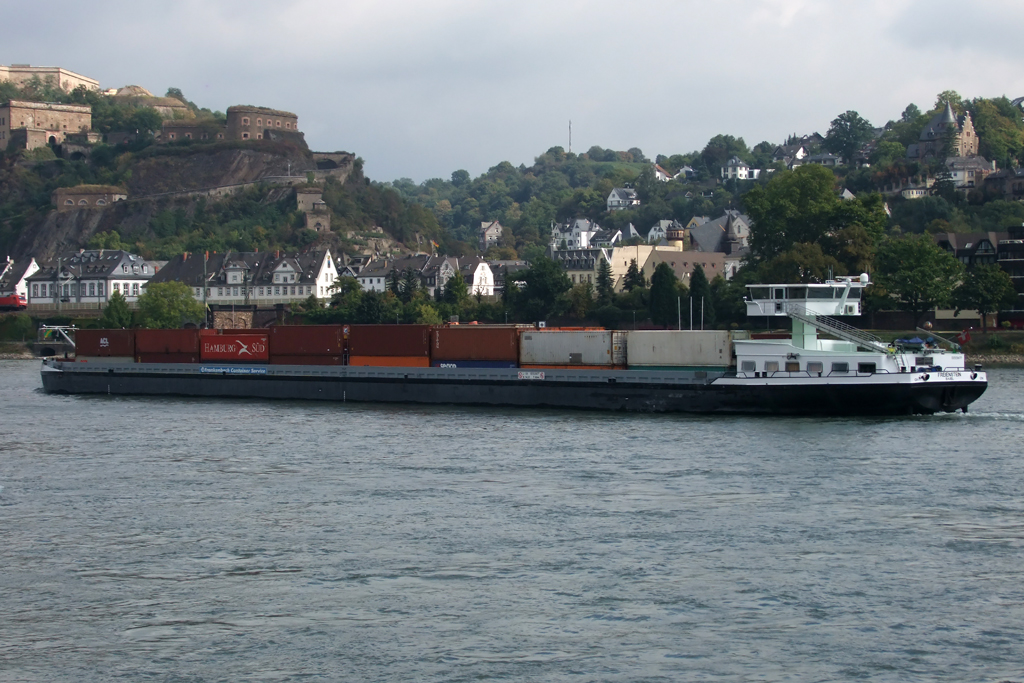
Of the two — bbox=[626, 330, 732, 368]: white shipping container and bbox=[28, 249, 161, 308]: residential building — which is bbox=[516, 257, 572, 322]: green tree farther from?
bbox=[626, 330, 732, 368]: white shipping container

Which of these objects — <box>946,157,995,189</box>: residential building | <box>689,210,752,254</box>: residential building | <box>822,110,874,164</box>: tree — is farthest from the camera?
<box>822,110,874,164</box>: tree

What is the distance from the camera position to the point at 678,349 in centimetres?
4069

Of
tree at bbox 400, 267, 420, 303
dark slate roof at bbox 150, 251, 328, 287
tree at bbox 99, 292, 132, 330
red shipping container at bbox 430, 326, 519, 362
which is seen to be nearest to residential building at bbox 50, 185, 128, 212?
dark slate roof at bbox 150, 251, 328, 287

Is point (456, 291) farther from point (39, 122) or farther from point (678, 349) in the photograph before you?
point (39, 122)

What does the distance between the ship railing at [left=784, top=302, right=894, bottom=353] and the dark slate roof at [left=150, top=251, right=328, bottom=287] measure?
7874 centimetres

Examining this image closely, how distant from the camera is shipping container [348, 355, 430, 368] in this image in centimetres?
4631

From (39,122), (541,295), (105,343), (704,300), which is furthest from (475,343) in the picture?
(39,122)

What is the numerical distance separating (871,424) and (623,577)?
776 inches

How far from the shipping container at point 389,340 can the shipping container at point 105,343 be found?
46.1 ft

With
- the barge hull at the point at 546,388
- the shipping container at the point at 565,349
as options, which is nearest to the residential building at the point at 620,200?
the barge hull at the point at 546,388

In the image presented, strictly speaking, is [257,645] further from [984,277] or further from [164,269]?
[164,269]

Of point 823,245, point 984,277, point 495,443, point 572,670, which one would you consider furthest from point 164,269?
point 572,670

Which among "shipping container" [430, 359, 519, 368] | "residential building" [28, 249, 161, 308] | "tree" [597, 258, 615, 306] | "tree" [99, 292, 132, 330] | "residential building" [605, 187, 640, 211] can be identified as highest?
"residential building" [605, 187, 640, 211]

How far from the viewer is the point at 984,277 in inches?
2982
